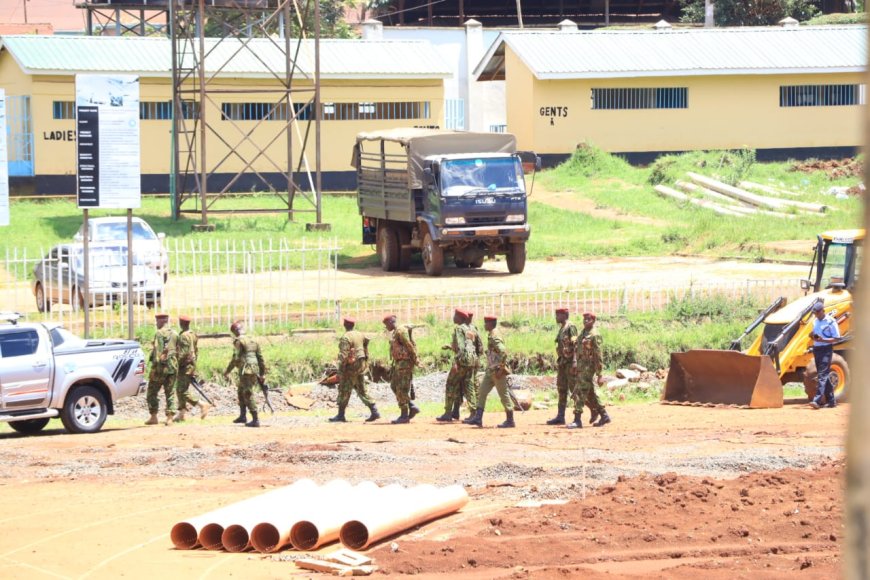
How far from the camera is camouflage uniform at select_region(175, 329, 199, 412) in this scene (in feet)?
53.8

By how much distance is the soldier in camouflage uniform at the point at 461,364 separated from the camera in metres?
15.8

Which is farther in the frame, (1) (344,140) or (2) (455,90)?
(2) (455,90)

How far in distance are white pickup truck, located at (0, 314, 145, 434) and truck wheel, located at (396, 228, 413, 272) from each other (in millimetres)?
12930

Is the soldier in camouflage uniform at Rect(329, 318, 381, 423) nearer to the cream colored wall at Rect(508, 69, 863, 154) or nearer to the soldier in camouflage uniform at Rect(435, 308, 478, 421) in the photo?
the soldier in camouflage uniform at Rect(435, 308, 478, 421)

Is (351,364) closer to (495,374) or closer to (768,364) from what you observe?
(495,374)

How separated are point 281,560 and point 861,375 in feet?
27.9

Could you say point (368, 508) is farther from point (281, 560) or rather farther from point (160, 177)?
point (160, 177)

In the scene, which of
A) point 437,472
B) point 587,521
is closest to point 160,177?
point 437,472

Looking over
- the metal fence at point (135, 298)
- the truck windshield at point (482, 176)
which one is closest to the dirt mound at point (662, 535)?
the metal fence at point (135, 298)

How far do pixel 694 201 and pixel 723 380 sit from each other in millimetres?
20082

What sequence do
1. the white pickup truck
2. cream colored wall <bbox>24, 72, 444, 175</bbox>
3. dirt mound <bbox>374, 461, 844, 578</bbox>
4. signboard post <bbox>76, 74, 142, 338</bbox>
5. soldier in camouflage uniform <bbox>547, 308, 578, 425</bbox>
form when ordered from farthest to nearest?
cream colored wall <bbox>24, 72, 444, 175</bbox>
signboard post <bbox>76, 74, 142, 338</bbox>
soldier in camouflage uniform <bbox>547, 308, 578, 425</bbox>
the white pickup truck
dirt mound <bbox>374, 461, 844, 578</bbox>

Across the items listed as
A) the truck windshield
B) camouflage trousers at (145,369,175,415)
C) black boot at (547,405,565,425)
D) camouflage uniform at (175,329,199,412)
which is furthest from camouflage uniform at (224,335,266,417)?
the truck windshield

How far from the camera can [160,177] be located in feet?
135

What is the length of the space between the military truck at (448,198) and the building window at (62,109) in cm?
1441
